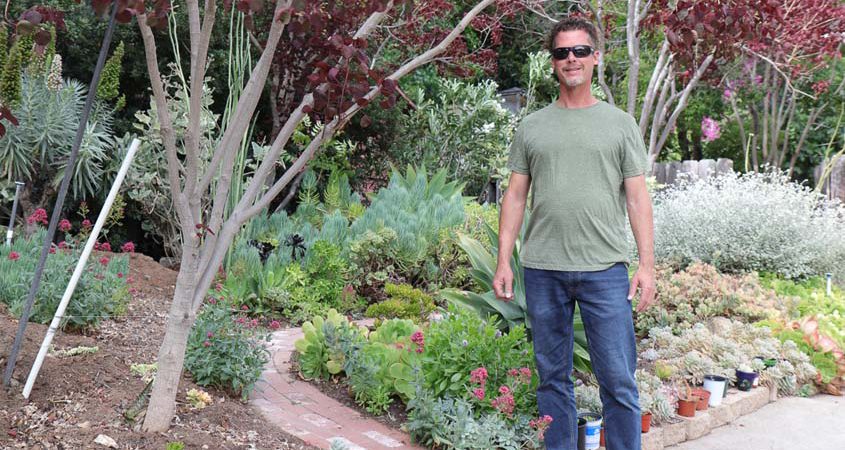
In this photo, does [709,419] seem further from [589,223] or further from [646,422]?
[589,223]

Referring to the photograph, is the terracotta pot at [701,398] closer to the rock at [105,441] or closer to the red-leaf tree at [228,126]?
the red-leaf tree at [228,126]

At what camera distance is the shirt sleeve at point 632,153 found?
288cm

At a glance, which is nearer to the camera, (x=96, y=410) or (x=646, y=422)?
(x=96, y=410)

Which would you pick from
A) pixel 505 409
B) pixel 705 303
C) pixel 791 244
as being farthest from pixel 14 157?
pixel 791 244

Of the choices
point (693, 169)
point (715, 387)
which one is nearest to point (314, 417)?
point (715, 387)

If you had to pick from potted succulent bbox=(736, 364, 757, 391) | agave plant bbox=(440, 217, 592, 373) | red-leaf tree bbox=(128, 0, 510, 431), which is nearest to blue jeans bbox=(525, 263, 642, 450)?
agave plant bbox=(440, 217, 592, 373)

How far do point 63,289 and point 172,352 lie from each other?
142 cm

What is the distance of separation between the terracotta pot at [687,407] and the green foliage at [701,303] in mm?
1473

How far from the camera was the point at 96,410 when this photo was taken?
2889 mm

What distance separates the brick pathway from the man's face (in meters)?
1.70

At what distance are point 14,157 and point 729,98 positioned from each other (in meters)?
11.5

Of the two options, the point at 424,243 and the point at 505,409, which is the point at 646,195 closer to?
the point at 505,409

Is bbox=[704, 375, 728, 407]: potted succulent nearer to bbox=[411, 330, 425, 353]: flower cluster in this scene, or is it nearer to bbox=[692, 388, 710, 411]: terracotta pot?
bbox=[692, 388, 710, 411]: terracotta pot

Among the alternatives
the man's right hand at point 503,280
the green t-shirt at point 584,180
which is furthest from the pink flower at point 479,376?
the green t-shirt at point 584,180
